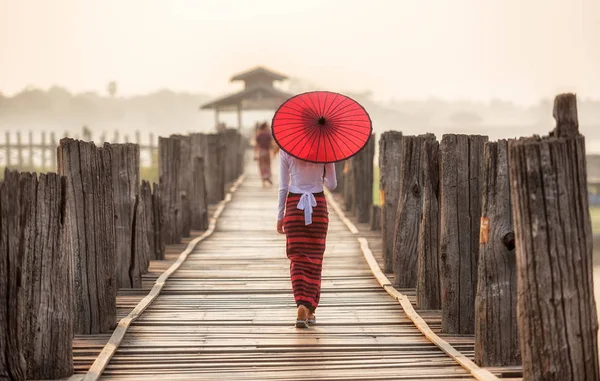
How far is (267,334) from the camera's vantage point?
7227 mm

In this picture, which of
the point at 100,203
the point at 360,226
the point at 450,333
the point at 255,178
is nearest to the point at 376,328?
the point at 450,333

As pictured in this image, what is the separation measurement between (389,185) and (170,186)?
9.60ft

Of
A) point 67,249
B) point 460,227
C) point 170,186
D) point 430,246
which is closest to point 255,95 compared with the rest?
point 170,186

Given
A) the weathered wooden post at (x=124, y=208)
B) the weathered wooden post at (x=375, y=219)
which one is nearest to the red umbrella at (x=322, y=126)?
the weathered wooden post at (x=124, y=208)

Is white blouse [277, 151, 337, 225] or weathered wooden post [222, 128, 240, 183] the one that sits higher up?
weathered wooden post [222, 128, 240, 183]

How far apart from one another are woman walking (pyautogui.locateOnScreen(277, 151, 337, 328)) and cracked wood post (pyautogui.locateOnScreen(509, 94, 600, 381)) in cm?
242

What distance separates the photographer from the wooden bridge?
5.17 metres

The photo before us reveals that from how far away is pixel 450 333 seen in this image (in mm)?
7270

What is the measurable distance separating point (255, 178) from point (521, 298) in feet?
72.8

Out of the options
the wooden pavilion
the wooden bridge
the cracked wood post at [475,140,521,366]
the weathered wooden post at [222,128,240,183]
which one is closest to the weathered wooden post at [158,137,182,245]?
the wooden bridge

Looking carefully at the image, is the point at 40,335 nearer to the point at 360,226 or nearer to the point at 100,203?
the point at 100,203

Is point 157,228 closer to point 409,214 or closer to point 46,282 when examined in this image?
point 409,214

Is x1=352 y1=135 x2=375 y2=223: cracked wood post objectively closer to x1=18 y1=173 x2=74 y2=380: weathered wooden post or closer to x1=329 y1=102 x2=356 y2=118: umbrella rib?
x1=329 y1=102 x2=356 y2=118: umbrella rib

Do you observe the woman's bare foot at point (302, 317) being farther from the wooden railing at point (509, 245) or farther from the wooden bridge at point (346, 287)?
the wooden railing at point (509, 245)
